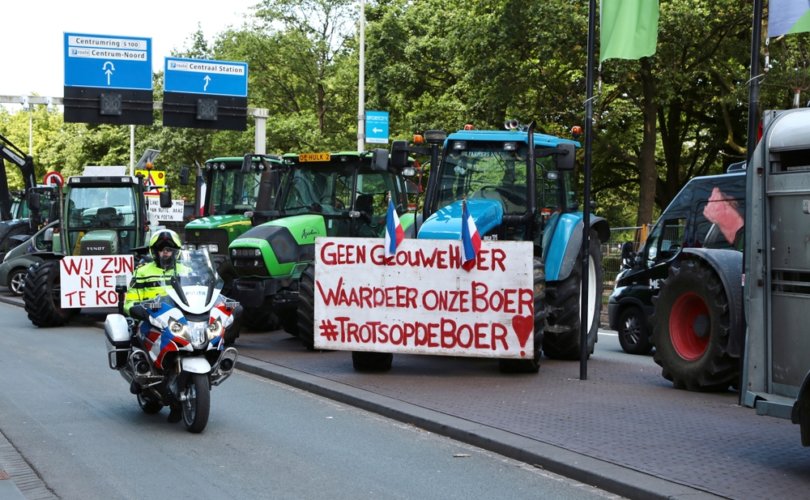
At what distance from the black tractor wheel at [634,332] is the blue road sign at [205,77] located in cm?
1687

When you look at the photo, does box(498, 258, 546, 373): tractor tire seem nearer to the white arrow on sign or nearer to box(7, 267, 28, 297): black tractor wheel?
box(7, 267, 28, 297): black tractor wheel

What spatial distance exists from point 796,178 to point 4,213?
28.3 meters

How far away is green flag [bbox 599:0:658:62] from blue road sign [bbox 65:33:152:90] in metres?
20.9

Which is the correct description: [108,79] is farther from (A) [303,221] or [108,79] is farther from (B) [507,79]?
(A) [303,221]

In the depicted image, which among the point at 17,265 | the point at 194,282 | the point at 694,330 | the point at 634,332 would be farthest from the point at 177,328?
the point at 17,265

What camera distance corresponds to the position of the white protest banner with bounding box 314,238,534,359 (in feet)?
39.6

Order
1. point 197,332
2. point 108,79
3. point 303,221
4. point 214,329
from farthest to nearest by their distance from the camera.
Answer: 1. point 108,79
2. point 303,221
3. point 214,329
4. point 197,332

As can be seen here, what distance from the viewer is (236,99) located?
30.8 meters

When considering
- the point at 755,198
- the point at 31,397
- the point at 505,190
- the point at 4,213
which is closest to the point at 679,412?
the point at 755,198

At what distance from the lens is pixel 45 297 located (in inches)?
773

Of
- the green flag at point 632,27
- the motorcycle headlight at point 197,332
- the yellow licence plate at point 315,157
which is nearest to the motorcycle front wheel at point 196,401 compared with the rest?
the motorcycle headlight at point 197,332

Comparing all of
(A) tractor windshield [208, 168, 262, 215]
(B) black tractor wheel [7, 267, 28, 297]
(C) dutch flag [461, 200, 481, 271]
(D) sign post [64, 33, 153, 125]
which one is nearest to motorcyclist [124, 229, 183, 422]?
(C) dutch flag [461, 200, 481, 271]

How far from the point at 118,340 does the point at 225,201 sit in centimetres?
1019

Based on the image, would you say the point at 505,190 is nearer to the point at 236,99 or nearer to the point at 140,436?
the point at 140,436
